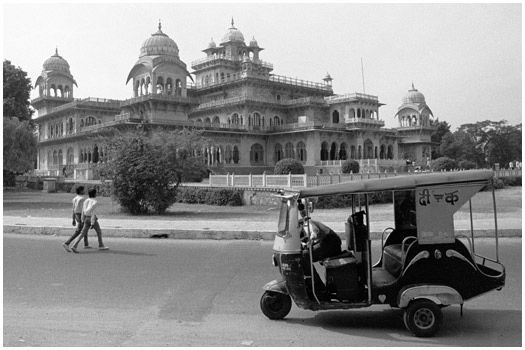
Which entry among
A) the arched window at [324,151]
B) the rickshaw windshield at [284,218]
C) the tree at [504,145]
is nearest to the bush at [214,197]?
the rickshaw windshield at [284,218]

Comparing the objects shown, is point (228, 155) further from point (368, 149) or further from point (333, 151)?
point (368, 149)

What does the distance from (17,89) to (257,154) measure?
2325 centimetres

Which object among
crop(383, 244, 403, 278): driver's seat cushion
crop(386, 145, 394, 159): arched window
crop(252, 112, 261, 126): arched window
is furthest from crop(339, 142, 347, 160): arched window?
crop(383, 244, 403, 278): driver's seat cushion

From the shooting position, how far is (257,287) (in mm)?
7262

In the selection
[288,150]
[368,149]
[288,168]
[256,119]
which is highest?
[256,119]

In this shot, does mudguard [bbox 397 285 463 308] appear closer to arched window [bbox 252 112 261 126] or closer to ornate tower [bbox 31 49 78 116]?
arched window [bbox 252 112 261 126]

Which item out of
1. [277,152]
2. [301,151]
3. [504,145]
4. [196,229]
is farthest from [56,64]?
[504,145]

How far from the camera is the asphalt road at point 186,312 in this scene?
16.7 ft

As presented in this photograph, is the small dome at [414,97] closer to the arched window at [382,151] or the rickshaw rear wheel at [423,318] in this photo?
the arched window at [382,151]

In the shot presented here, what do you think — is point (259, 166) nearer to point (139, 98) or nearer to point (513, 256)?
point (139, 98)

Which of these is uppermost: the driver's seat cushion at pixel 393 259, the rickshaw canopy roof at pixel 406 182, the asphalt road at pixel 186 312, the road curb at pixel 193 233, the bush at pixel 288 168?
the bush at pixel 288 168

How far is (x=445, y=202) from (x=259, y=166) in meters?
46.4

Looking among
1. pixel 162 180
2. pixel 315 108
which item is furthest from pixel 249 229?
pixel 315 108

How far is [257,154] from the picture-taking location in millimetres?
53594
